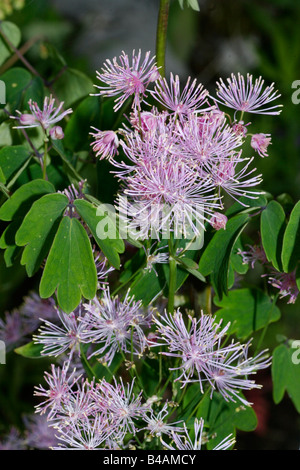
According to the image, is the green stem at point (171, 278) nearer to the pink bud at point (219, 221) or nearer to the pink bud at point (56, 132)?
the pink bud at point (219, 221)

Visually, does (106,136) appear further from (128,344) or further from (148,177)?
(128,344)

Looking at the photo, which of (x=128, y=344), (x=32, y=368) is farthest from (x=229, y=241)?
(x=32, y=368)

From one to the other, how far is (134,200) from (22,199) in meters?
0.12

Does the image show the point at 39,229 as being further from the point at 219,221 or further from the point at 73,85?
the point at 73,85

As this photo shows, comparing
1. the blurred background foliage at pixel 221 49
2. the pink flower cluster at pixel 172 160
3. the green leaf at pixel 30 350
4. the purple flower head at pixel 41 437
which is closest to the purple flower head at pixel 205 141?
the pink flower cluster at pixel 172 160

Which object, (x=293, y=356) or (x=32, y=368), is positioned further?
(x=32, y=368)

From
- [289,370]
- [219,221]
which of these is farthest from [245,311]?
[219,221]

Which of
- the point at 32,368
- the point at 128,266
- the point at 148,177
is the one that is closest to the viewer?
the point at 148,177

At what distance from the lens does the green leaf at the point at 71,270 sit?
0.54 m

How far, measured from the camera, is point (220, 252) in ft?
1.91

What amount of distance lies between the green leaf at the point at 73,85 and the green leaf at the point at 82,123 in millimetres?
92

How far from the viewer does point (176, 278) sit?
0.59m

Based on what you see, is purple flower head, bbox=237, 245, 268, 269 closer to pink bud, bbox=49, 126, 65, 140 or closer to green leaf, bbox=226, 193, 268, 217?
green leaf, bbox=226, 193, 268, 217
